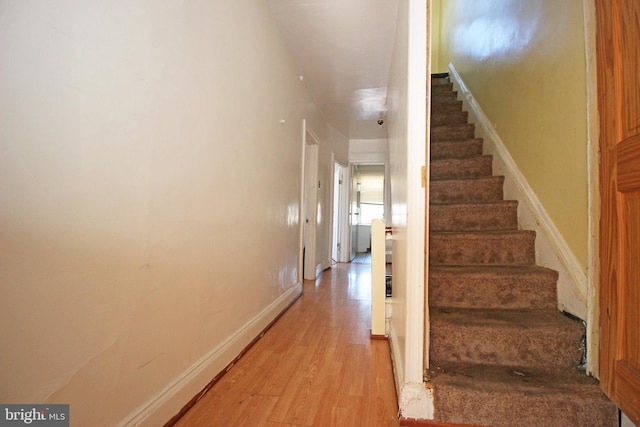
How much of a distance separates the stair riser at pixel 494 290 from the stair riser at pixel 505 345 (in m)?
0.22

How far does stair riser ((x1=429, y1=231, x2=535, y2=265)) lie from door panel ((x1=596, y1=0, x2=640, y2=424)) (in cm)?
65

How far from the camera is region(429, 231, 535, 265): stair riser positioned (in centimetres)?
158

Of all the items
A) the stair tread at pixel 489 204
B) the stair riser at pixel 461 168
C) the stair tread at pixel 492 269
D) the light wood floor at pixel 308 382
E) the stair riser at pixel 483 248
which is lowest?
the light wood floor at pixel 308 382

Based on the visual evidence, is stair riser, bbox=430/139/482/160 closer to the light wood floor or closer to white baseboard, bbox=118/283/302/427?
the light wood floor

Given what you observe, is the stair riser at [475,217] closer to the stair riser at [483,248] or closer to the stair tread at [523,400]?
the stair riser at [483,248]

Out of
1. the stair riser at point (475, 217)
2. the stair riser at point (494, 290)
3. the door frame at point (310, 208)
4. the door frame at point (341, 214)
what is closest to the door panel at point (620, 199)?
the stair riser at point (494, 290)

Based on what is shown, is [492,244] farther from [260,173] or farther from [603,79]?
[260,173]

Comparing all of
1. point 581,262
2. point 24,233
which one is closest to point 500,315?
point 581,262

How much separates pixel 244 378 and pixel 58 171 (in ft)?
4.02

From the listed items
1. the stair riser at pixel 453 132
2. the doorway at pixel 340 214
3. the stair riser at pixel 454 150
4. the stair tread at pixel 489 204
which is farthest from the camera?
the doorway at pixel 340 214

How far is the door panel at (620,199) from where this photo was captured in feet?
2.62

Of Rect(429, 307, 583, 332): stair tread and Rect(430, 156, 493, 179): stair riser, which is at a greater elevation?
Rect(430, 156, 493, 179): stair riser

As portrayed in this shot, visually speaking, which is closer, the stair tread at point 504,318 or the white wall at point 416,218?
the white wall at point 416,218

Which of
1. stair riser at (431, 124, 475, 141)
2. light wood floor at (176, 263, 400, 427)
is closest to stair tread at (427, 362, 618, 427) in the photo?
light wood floor at (176, 263, 400, 427)
